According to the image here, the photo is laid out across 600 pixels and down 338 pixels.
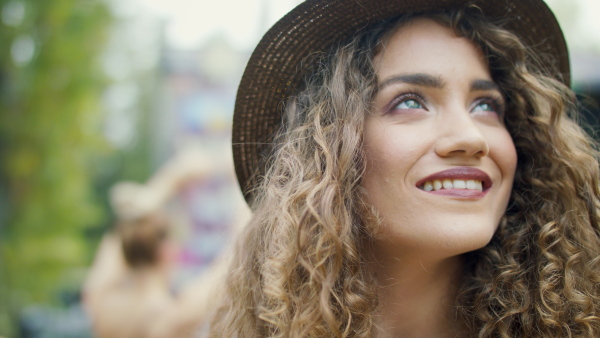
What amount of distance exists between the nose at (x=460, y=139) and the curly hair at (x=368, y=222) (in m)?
0.27

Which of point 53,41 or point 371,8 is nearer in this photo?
point 371,8

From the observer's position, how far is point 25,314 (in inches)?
247

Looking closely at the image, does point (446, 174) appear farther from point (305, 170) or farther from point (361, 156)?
point (305, 170)

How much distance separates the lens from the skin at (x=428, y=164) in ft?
5.46

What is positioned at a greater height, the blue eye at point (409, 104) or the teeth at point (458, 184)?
the blue eye at point (409, 104)

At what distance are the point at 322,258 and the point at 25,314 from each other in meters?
5.93

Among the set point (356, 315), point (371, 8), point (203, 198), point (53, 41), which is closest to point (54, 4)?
point (53, 41)

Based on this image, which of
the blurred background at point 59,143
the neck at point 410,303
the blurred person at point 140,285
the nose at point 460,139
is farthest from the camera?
the blurred background at point 59,143

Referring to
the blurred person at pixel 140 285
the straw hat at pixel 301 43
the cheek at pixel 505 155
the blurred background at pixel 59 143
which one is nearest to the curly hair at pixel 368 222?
the straw hat at pixel 301 43

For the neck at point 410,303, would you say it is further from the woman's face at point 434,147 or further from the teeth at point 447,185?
the teeth at point 447,185

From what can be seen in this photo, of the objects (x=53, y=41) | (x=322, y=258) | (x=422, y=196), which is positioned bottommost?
(x=322, y=258)

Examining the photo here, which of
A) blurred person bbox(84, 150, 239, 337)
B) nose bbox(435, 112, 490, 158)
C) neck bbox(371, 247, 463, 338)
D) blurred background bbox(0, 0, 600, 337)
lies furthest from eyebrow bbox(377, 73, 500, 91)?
blurred background bbox(0, 0, 600, 337)

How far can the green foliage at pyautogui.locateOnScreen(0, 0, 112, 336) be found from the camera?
6.51 metres

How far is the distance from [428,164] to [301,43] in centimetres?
66
